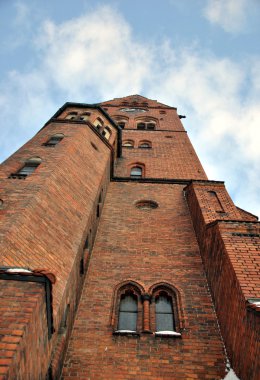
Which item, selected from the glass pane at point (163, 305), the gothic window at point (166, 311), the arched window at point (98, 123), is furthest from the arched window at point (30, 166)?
the arched window at point (98, 123)

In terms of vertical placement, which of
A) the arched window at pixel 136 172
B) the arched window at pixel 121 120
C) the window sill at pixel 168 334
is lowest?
the window sill at pixel 168 334

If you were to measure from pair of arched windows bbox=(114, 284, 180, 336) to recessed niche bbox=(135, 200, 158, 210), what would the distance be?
4170 mm

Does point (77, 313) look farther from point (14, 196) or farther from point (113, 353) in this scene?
point (14, 196)

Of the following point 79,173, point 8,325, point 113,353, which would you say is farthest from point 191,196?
point 8,325

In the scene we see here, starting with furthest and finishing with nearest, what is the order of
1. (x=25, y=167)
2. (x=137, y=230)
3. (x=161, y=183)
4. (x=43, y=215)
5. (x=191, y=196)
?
(x=161, y=183)
(x=191, y=196)
(x=137, y=230)
(x=25, y=167)
(x=43, y=215)

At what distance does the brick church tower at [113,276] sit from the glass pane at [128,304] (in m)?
0.03

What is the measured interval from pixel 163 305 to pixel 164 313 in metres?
0.23

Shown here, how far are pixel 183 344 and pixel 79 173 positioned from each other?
5206 millimetres

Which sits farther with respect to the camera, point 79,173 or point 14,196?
point 79,173

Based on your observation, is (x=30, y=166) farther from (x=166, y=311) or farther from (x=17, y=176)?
(x=166, y=311)

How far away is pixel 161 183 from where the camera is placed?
1305 centimetres

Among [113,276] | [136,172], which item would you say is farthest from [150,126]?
[113,276]

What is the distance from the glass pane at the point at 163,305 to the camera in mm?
7242

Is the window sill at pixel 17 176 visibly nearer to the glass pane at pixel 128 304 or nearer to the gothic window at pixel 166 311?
the glass pane at pixel 128 304
